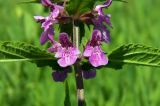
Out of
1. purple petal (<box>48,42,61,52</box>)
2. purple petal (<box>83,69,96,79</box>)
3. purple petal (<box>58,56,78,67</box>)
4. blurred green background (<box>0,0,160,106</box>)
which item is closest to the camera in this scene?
purple petal (<box>58,56,78,67</box>)

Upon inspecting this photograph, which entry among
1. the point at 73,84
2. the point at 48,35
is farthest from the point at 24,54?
the point at 73,84

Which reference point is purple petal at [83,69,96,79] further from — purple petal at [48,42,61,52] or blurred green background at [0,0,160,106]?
blurred green background at [0,0,160,106]

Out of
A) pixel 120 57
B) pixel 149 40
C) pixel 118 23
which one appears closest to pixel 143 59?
pixel 120 57

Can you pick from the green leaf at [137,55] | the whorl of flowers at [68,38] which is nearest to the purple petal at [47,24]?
the whorl of flowers at [68,38]

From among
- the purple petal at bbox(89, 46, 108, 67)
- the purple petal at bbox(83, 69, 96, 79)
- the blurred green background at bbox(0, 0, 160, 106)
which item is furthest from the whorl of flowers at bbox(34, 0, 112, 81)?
the blurred green background at bbox(0, 0, 160, 106)

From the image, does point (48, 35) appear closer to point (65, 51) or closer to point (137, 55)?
point (65, 51)

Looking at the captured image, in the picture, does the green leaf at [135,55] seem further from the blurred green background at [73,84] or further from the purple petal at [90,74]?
the blurred green background at [73,84]

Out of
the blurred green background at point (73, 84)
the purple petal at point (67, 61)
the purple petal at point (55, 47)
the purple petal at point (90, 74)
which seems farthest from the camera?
the blurred green background at point (73, 84)

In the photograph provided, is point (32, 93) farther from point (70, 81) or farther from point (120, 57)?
point (120, 57)
